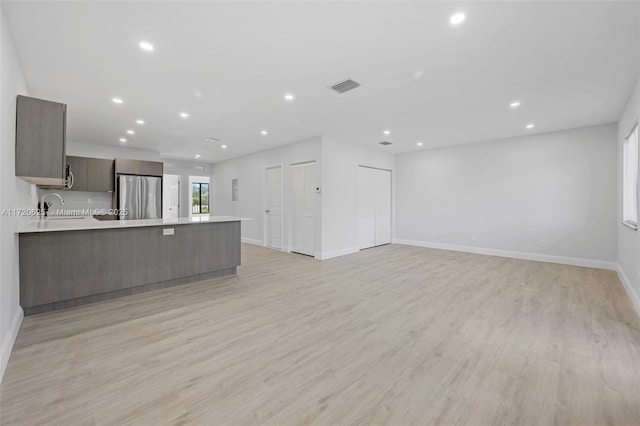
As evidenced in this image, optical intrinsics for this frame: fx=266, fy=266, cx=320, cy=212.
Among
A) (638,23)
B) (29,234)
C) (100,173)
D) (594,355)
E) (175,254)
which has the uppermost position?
(638,23)

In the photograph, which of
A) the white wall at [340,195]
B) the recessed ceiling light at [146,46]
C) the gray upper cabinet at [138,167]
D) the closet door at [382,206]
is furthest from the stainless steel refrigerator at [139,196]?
the closet door at [382,206]

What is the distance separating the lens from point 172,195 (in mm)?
9055

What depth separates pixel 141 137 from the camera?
6.11 meters

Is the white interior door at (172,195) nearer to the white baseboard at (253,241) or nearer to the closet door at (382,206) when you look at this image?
A: the white baseboard at (253,241)

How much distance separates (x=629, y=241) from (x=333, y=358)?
4.74 meters

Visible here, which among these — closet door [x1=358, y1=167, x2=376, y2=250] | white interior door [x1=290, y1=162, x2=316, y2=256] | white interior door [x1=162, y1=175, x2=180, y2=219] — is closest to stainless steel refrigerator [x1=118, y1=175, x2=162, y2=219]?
white interior door [x1=162, y1=175, x2=180, y2=219]

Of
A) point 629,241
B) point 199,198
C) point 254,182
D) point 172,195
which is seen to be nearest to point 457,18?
point 629,241

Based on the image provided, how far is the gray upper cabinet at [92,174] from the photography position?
6.09 metres

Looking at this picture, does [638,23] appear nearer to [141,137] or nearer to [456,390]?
[456,390]

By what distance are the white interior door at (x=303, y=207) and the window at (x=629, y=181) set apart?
5275 millimetres

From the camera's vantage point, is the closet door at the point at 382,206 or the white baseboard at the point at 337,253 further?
the closet door at the point at 382,206

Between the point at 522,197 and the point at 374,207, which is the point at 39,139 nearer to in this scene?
the point at 374,207

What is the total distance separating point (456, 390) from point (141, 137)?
7.23 m

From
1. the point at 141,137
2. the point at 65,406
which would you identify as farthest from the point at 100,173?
the point at 65,406
